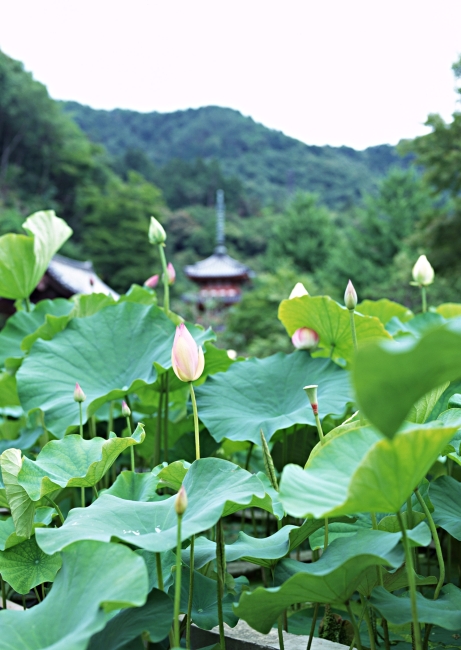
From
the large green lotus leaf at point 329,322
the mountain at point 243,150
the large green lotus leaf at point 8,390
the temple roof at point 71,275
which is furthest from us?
the mountain at point 243,150

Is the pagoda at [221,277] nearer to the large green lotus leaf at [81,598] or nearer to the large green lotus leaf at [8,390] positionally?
the large green lotus leaf at [8,390]

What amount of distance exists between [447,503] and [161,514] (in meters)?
0.29

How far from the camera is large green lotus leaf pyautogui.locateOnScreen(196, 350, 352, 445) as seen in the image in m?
0.81

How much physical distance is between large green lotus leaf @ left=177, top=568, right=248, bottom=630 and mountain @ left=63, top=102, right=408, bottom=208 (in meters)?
34.5

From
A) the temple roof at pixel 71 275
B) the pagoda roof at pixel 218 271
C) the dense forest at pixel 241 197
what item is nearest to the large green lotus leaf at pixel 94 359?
the temple roof at pixel 71 275

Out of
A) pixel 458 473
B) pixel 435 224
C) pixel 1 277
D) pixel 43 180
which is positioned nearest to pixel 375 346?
pixel 458 473

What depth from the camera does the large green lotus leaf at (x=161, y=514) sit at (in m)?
0.45

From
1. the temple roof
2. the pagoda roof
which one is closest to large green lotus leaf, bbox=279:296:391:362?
the temple roof

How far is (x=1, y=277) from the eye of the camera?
115 centimetres

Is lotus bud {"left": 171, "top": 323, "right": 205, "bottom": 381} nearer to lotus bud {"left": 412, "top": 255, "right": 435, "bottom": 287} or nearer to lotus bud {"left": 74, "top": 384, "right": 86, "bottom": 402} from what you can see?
lotus bud {"left": 74, "top": 384, "right": 86, "bottom": 402}

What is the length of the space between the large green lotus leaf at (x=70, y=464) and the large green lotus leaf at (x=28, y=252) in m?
0.56

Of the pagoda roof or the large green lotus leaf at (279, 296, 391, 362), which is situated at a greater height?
the large green lotus leaf at (279, 296, 391, 362)

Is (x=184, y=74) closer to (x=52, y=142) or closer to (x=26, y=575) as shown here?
(x=52, y=142)

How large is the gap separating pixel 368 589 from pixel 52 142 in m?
23.6
